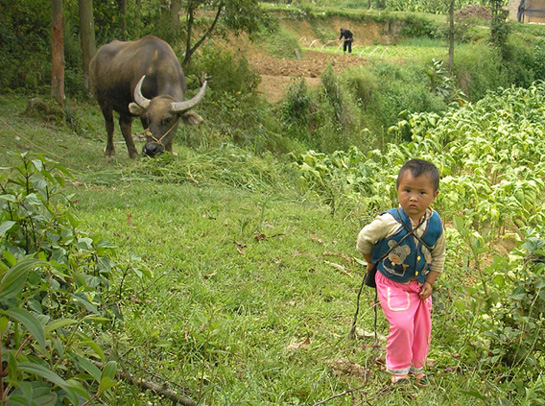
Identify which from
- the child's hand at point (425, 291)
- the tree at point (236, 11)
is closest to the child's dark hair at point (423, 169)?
the child's hand at point (425, 291)

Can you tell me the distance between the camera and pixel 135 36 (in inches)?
525

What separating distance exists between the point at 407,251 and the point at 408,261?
58 mm

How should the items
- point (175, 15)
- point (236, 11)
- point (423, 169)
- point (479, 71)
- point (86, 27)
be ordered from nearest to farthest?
1. point (423, 169)
2. point (86, 27)
3. point (236, 11)
4. point (175, 15)
5. point (479, 71)

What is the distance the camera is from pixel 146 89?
8.21 metres

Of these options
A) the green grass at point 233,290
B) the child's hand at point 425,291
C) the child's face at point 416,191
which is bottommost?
the green grass at point 233,290

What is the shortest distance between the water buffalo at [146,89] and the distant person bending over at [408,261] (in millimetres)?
4676

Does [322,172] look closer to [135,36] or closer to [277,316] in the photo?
[277,316]

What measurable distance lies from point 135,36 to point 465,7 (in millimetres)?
28571

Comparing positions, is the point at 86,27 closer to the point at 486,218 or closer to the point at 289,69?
the point at 289,69

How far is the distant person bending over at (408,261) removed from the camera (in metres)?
3.21

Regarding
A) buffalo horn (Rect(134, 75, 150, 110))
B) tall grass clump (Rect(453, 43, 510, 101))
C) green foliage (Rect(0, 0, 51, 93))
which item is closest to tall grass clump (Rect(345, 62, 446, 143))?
tall grass clump (Rect(453, 43, 510, 101))

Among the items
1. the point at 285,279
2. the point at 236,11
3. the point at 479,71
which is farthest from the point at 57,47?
the point at 479,71

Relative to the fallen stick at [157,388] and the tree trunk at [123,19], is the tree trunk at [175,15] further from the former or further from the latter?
the fallen stick at [157,388]

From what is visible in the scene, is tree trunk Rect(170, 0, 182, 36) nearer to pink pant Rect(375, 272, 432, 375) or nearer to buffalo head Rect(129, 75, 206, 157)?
buffalo head Rect(129, 75, 206, 157)
